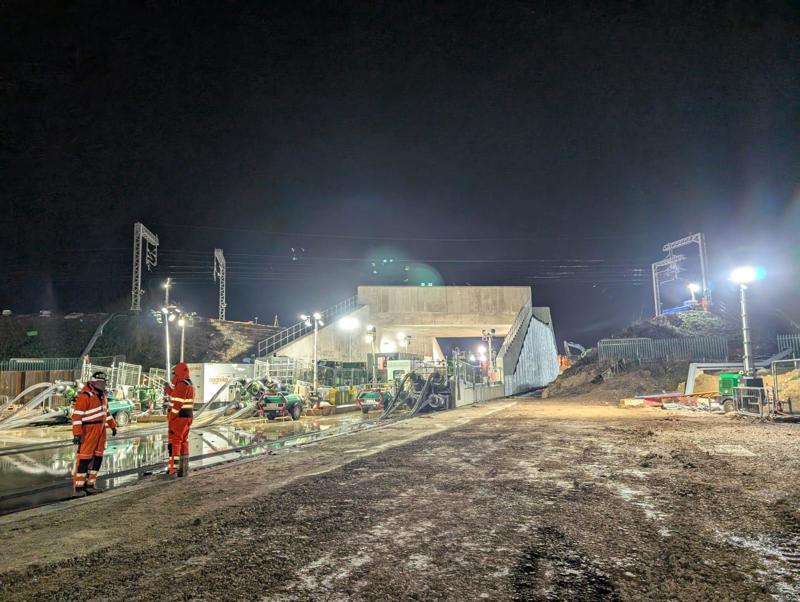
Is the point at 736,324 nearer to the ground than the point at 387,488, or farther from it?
farther from it

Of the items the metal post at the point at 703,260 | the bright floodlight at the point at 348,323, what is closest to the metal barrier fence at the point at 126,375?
the bright floodlight at the point at 348,323

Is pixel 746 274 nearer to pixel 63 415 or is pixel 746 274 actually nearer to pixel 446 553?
pixel 446 553

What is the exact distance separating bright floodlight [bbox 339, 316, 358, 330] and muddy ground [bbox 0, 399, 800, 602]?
34448 millimetres

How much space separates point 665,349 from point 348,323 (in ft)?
83.3

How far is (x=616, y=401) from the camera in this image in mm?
27078

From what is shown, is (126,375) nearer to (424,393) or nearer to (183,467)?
(424,393)

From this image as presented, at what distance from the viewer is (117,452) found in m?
12.1

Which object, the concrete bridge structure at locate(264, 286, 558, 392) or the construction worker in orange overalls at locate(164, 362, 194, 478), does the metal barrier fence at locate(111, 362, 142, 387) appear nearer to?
the concrete bridge structure at locate(264, 286, 558, 392)

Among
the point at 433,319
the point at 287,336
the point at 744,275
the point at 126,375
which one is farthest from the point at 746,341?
the point at 433,319

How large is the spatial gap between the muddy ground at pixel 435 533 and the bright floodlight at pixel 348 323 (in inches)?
1356

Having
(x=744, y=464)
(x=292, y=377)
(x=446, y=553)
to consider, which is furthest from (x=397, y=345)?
(x=446, y=553)

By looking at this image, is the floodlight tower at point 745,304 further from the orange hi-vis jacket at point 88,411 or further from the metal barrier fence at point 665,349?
the orange hi-vis jacket at point 88,411

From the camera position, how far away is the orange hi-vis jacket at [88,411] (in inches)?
298

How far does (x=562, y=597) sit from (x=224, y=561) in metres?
2.73
